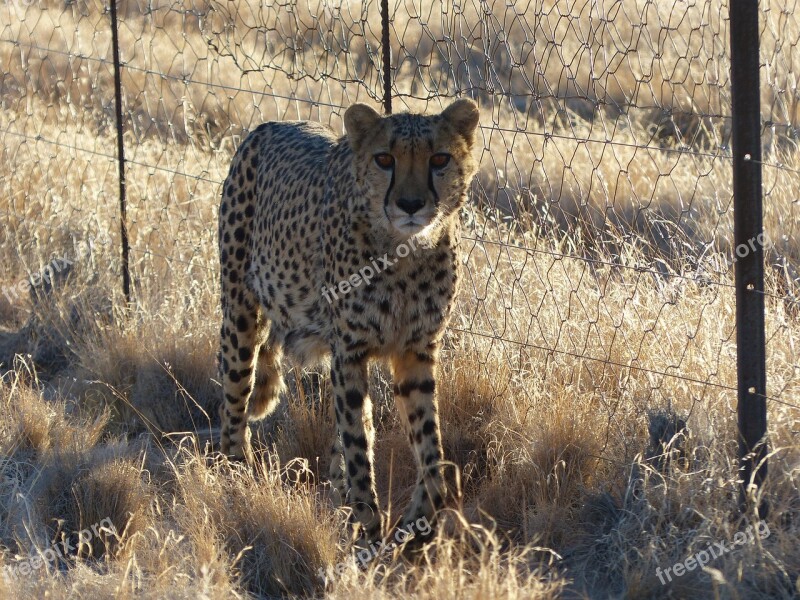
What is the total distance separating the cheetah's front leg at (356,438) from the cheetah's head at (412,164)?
1.50 feet

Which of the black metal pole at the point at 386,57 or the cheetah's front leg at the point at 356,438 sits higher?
the black metal pole at the point at 386,57

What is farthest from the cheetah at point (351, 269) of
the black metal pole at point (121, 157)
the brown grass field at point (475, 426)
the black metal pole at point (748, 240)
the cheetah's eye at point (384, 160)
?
the black metal pole at point (121, 157)

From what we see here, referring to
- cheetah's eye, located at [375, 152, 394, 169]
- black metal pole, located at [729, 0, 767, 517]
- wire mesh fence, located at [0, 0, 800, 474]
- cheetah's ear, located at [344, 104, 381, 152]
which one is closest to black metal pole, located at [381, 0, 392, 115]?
wire mesh fence, located at [0, 0, 800, 474]

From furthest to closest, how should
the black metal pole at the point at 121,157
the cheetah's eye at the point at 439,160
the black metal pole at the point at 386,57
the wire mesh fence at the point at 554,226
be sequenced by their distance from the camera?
the black metal pole at the point at 121,157, the black metal pole at the point at 386,57, the wire mesh fence at the point at 554,226, the cheetah's eye at the point at 439,160

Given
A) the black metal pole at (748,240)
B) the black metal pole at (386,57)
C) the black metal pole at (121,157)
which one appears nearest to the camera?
the black metal pole at (748,240)

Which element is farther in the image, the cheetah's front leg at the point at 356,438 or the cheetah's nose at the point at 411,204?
the cheetah's front leg at the point at 356,438

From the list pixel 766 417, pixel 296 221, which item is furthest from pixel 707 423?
pixel 296 221

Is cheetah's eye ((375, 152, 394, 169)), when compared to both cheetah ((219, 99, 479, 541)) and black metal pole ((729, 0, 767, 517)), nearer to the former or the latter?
cheetah ((219, 99, 479, 541))

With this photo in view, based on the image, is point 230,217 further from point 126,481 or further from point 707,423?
point 707,423

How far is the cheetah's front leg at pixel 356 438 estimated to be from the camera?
11.3ft

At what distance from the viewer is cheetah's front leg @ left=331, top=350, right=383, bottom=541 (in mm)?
3434

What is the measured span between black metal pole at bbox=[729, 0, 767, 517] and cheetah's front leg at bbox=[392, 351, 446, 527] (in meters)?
0.94

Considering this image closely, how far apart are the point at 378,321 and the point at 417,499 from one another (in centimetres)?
59

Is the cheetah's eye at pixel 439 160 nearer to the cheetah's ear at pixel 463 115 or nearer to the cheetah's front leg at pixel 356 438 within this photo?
the cheetah's ear at pixel 463 115
